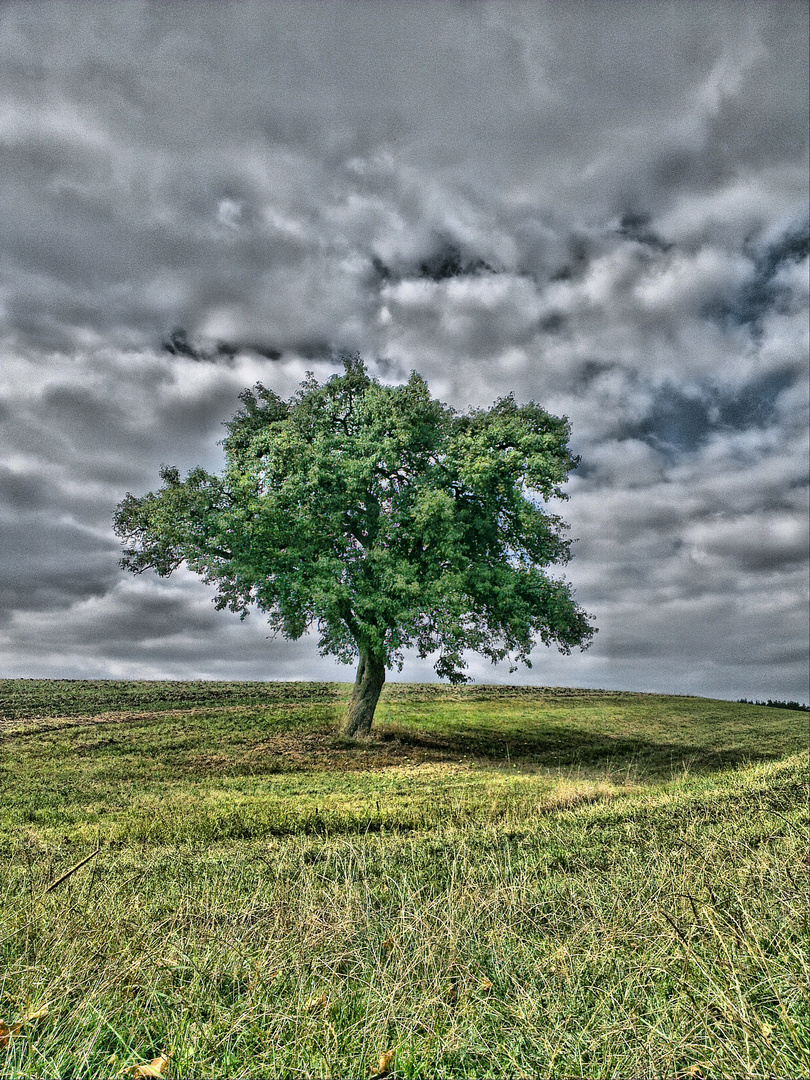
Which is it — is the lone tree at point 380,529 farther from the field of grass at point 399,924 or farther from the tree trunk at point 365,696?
the field of grass at point 399,924

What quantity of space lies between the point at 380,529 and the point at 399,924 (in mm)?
19577

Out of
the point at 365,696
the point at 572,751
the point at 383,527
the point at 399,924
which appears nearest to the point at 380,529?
the point at 383,527

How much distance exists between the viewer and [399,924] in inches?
213

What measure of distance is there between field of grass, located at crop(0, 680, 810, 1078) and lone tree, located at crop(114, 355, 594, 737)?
670 centimetres

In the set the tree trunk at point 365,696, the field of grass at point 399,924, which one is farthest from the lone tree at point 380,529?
the field of grass at point 399,924

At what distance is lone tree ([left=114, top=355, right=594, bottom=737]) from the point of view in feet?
77.0

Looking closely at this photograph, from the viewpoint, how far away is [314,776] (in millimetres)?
18625

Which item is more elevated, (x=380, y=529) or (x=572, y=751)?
(x=380, y=529)

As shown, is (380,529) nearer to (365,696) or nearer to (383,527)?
(383,527)

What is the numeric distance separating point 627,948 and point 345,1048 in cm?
244

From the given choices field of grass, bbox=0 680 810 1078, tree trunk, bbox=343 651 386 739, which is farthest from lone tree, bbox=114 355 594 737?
field of grass, bbox=0 680 810 1078

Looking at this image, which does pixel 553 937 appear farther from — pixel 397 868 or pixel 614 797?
pixel 614 797

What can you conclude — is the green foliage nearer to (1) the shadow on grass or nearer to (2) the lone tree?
(2) the lone tree

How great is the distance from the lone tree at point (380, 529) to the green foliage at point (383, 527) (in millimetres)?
66
